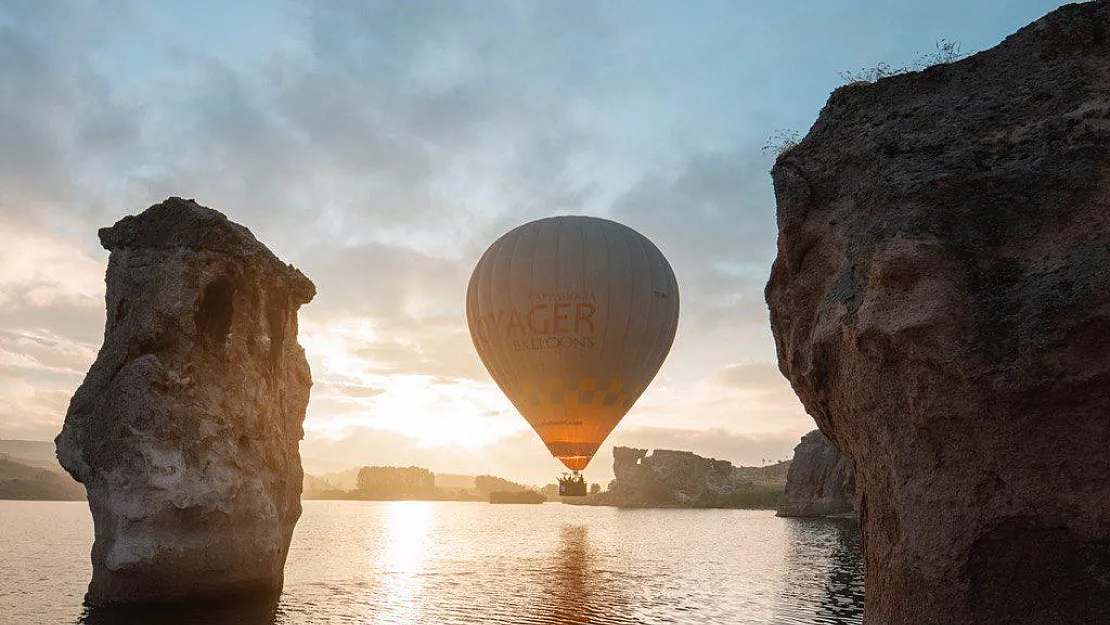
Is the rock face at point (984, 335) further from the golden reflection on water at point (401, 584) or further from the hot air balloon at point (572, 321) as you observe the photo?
the hot air balloon at point (572, 321)

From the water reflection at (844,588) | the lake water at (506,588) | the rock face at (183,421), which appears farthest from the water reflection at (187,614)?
the water reflection at (844,588)

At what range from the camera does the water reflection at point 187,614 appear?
16906mm

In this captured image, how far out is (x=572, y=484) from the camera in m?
38.2

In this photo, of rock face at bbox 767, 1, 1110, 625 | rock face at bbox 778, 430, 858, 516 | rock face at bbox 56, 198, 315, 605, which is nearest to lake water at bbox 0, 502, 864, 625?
rock face at bbox 56, 198, 315, 605

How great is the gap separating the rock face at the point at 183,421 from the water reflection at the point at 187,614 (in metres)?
0.28

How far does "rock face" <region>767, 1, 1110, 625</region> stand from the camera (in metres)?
4.91

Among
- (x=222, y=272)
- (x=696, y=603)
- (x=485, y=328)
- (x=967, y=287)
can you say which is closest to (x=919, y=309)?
(x=967, y=287)

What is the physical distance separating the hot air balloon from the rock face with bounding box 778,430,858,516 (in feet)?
185

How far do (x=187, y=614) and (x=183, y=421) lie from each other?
4491 mm

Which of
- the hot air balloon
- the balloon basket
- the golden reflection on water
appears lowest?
the golden reflection on water

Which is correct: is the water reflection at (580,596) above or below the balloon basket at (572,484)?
below

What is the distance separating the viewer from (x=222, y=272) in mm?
20688

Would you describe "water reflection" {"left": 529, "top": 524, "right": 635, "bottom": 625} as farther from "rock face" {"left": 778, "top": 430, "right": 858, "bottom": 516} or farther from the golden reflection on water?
"rock face" {"left": 778, "top": 430, "right": 858, "bottom": 516}

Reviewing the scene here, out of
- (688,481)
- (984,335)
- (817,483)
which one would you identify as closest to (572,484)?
(984,335)
